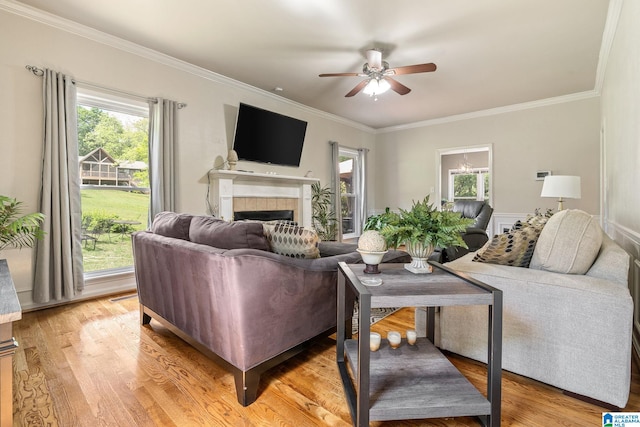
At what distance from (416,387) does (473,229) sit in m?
3.11

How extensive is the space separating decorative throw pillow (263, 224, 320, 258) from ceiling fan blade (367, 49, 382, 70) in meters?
2.26

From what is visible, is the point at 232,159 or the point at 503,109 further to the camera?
the point at 503,109

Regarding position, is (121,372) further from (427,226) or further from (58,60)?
(58,60)

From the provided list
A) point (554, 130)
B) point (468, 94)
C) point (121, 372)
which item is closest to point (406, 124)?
point (468, 94)

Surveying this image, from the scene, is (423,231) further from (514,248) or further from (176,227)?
(176,227)

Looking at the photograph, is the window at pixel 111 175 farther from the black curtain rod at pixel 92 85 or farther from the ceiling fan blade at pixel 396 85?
the ceiling fan blade at pixel 396 85

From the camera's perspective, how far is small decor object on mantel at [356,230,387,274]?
1486 mm

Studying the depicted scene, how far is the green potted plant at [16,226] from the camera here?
2.25 meters

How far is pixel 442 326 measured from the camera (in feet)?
6.26

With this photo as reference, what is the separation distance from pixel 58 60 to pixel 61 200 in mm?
1293

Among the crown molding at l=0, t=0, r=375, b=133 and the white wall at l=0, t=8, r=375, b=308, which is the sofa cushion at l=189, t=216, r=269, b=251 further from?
the crown molding at l=0, t=0, r=375, b=133

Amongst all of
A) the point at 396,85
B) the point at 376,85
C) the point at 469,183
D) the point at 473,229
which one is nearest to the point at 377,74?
the point at 376,85

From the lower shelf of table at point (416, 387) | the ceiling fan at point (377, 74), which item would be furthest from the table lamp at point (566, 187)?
the lower shelf of table at point (416, 387)

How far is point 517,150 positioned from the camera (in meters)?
5.38
